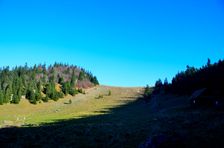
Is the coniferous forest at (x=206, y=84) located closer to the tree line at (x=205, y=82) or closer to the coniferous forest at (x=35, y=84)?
the tree line at (x=205, y=82)

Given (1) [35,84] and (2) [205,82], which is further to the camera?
(1) [35,84]

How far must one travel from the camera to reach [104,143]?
1193 inches

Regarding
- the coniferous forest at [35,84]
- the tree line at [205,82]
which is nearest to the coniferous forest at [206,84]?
the tree line at [205,82]

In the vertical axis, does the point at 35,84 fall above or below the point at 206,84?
above

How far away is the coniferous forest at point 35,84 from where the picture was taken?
122125mm

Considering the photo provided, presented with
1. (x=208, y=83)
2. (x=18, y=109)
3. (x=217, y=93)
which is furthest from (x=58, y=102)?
(x=217, y=93)

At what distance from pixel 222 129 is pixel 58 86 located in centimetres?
13434

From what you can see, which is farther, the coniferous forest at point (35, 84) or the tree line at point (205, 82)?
the coniferous forest at point (35, 84)

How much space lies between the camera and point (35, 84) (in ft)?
452

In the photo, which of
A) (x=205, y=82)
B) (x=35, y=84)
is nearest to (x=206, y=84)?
(x=205, y=82)

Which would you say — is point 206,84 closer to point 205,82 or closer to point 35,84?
point 205,82

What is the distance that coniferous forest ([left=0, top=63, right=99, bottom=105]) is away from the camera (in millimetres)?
122125

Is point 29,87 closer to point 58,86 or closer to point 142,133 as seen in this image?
point 58,86

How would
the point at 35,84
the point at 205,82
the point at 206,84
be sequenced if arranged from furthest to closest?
1. the point at 35,84
2. the point at 205,82
3. the point at 206,84
